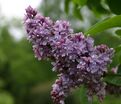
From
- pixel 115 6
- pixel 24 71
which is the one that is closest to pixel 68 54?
pixel 115 6

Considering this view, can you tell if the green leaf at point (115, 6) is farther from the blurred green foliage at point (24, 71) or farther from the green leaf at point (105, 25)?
the blurred green foliage at point (24, 71)

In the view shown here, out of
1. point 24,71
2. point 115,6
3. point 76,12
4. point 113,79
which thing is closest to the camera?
point 113,79

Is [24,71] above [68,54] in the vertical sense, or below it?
above

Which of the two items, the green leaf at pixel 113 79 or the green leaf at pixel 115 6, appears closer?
the green leaf at pixel 113 79

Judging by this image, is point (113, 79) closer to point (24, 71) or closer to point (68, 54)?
point (68, 54)

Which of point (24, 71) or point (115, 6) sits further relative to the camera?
point (24, 71)

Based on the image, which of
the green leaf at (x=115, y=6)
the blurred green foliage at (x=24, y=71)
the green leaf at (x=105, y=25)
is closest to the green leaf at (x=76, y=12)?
the green leaf at (x=115, y=6)

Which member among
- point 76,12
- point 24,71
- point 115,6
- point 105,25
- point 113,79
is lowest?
point 113,79

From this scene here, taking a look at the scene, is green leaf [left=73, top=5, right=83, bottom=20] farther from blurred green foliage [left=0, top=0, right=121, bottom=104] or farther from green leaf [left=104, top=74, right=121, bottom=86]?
blurred green foliage [left=0, top=0, right=121, bottom=104]

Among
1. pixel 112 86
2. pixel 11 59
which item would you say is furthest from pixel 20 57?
pixel 112 86

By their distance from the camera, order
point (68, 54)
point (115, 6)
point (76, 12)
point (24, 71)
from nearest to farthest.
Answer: point (68, 54)
point (115, 6)
point (76, 12)
point (24, 71)
